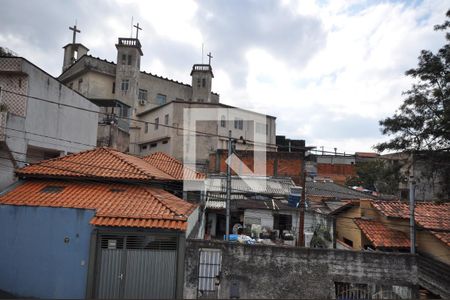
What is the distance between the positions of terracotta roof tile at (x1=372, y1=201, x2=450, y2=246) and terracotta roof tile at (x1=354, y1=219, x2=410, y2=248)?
2.43 feet

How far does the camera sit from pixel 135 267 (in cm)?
1007

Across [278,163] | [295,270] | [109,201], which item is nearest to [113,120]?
[278,163]

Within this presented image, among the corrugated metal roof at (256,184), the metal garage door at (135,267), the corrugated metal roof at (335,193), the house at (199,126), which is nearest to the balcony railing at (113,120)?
the house at (199,126)

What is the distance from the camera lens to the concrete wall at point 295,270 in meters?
10.1

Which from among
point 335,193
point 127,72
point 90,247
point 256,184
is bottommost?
Answer: point 90,247

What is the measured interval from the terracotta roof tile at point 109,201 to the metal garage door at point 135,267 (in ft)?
1.85

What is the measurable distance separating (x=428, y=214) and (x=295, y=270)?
26.6ft

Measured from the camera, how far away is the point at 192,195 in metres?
18.7

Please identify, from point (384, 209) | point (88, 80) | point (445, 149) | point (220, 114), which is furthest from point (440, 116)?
point (88, 80)

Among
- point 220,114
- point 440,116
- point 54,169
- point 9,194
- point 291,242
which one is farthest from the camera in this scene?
point 220,114

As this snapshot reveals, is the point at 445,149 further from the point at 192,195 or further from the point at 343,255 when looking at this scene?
the point at 192,195

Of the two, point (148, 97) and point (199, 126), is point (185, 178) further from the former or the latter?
point (148, 97)

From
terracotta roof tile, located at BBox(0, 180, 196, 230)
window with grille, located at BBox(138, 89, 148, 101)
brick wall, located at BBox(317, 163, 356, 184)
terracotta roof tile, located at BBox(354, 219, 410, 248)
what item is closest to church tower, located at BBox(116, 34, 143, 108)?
window with grille, located at BBox(138, 89, 148, 101)

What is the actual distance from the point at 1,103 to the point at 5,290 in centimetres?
860
